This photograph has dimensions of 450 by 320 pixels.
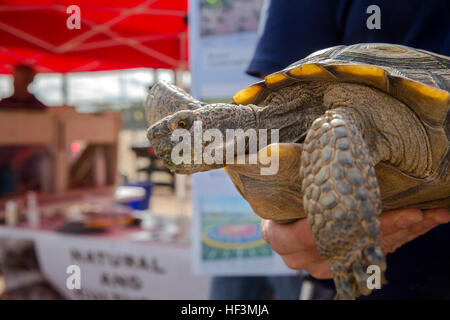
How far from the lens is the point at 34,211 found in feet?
9.29

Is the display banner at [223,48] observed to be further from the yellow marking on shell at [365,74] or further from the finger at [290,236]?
the yellow marking on shell at [365,74]

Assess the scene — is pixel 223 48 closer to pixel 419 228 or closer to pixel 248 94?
pixel 248 94

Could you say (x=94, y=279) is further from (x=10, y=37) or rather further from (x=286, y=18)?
(x=10, y=37)

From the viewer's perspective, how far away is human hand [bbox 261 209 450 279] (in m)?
0.92

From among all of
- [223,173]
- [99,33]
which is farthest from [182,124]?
[99,33]

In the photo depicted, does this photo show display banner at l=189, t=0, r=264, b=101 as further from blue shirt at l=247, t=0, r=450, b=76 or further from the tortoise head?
the tortoise head

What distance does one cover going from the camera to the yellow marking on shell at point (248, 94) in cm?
94

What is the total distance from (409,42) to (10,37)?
3652 mm

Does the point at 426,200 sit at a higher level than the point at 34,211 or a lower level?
higher

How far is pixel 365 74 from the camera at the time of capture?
772 millimetres

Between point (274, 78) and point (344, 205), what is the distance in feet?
1.34

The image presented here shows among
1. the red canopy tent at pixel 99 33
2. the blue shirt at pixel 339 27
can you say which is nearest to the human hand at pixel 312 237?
the blue shirt at pixel 339 27

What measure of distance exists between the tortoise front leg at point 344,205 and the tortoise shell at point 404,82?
17cm
